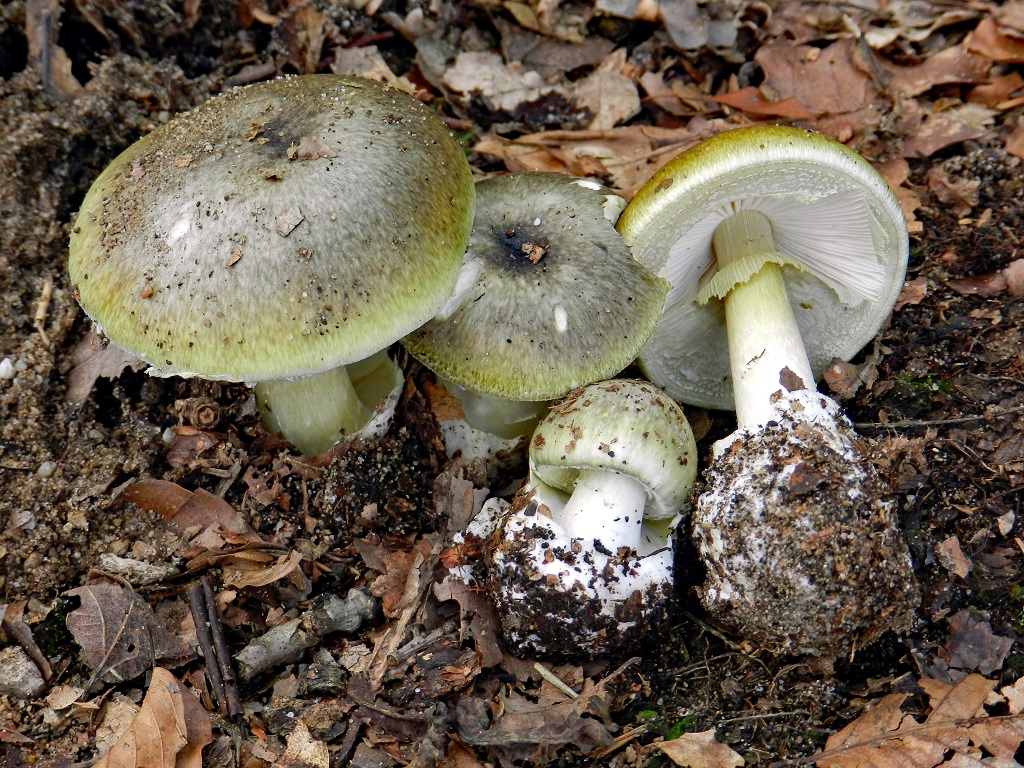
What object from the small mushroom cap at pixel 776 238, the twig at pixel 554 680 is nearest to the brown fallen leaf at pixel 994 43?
the small mushroom cap at pixel 776 238

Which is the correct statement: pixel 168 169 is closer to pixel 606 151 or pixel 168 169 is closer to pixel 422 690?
pixel 422 690

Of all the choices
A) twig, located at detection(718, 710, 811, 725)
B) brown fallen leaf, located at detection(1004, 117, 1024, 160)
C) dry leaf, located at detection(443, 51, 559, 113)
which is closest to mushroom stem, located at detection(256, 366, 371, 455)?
twig, located at detection(718, 710, 811, 725)

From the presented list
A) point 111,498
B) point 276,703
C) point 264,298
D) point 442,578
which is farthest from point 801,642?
point 111,498

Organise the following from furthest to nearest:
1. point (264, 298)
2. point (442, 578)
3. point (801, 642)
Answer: point (442, 578)
point (801, 642)
point (264, 298)

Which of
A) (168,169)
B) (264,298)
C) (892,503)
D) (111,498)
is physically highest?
(168,169)

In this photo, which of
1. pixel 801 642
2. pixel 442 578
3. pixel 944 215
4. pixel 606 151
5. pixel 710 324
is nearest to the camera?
pixel 801 642
